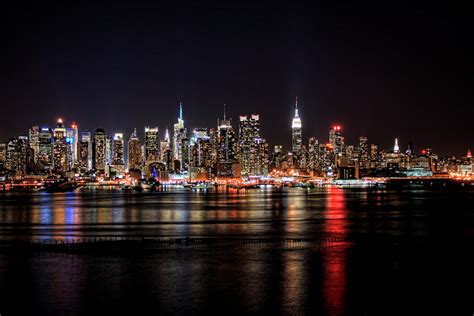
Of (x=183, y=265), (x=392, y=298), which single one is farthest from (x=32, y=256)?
(x=392, y=298)

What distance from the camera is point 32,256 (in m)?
30.3

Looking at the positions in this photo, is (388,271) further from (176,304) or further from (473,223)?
(473,223)

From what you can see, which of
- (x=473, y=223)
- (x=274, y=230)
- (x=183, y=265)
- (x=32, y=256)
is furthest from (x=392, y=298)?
(x=473, y=223)

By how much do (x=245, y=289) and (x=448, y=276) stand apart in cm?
839

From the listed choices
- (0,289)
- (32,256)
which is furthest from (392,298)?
(32,256)

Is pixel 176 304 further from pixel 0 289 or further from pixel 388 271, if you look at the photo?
pixel 388 271

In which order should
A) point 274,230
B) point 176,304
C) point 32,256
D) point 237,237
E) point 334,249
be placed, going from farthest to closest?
1. point 274,230
2. point 237,237
3. point 334,249
4. point 32,256
5. point 176,304

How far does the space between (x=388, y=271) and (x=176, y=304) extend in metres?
9.99

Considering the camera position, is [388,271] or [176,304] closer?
[176,304]

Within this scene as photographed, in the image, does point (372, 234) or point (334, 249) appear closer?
point (334, 249)

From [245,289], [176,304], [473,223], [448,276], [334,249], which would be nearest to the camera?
[176,304]

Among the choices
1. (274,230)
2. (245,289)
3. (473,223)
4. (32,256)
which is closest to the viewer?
(245,289)

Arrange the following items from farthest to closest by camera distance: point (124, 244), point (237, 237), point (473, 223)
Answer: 1. point (473, 223)
2. point (237, 237)
3. point (124, 244)

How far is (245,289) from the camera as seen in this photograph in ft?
73.9
